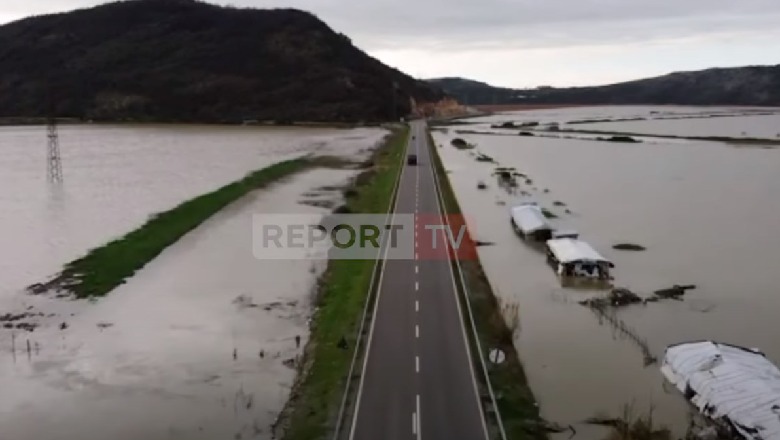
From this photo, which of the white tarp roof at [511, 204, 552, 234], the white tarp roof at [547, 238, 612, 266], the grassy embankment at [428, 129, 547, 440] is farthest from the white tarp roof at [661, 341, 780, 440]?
the white tarp roof at [511, 204, 552, 234]

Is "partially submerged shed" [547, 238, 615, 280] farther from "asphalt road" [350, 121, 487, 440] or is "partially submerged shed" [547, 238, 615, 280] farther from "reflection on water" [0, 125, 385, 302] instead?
"reflection on water" [0, 125, 385, 302]

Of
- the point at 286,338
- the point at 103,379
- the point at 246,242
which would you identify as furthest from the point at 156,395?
the point at 246,242

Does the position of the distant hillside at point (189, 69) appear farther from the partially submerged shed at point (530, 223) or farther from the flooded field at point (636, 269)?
the partially submerged shed at point (530, 223)

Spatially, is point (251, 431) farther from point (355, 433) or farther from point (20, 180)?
point (20, 180)

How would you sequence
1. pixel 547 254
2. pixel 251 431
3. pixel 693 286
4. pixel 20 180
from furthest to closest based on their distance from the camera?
pixel 20 180 → pixel 547 254 → pixel 693 286 → pixel 251 431

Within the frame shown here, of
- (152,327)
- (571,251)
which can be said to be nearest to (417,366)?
(152,327)

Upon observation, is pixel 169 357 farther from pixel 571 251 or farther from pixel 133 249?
pixel 571 251
